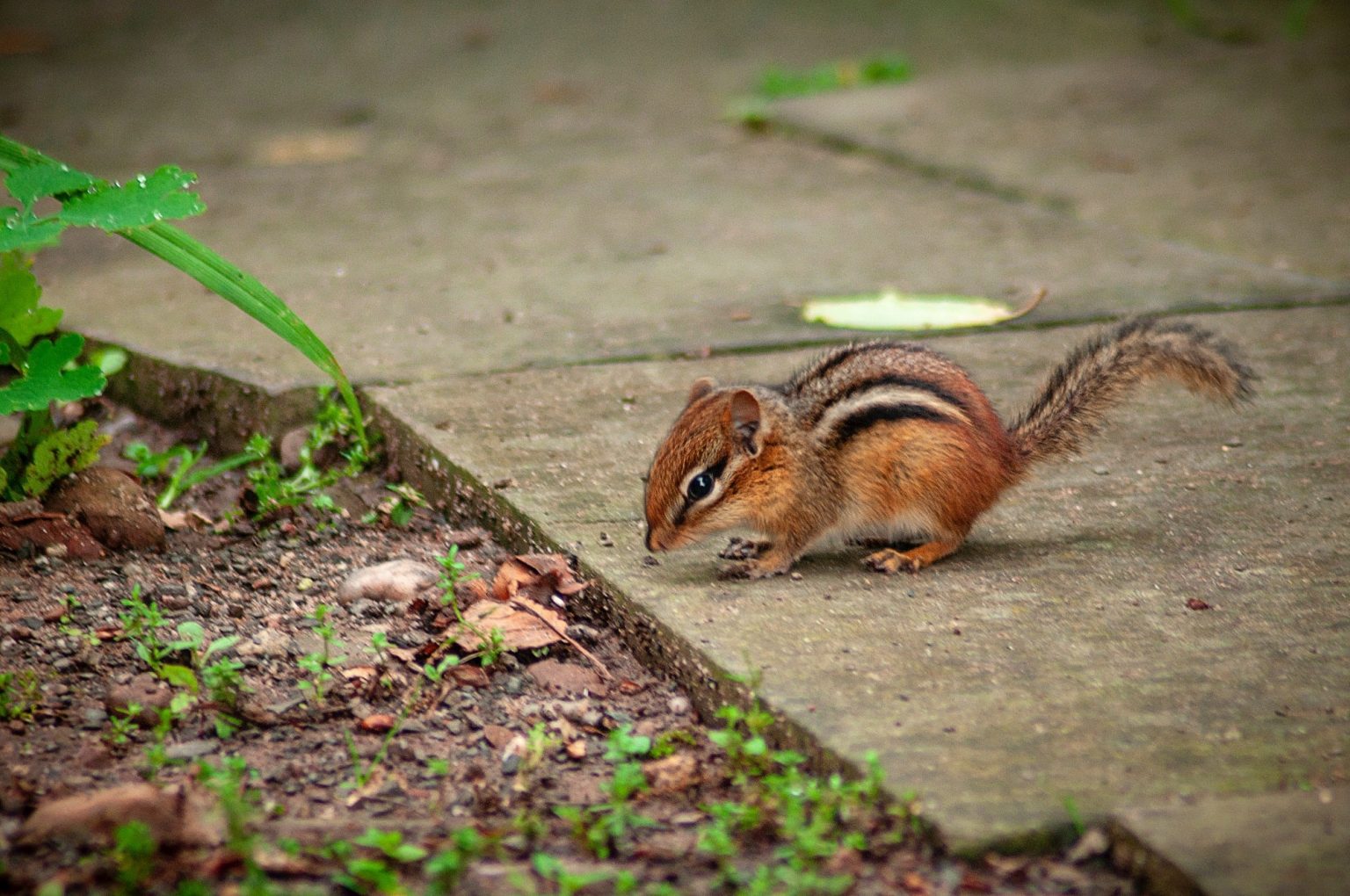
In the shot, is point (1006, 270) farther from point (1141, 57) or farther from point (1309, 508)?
point (1141, 57)

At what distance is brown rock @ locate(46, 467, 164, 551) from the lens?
373cm

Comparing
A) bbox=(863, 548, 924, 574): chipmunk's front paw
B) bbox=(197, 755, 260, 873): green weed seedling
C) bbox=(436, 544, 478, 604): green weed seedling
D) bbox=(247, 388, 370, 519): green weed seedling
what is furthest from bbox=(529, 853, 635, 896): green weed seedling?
bbox=(247, 388, 370, 519): green weed seedling

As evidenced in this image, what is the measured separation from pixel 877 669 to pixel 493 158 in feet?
16.3

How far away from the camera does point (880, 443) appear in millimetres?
3453

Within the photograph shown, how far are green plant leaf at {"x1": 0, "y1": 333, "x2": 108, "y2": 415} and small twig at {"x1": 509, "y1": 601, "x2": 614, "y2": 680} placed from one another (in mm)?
1030

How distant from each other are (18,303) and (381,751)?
1.57 m

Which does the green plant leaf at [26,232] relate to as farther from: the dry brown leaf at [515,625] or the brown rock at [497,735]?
the brown rock at [497,735]

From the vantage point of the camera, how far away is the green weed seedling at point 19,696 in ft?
9.55

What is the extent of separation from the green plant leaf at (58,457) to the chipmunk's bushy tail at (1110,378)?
2072mm

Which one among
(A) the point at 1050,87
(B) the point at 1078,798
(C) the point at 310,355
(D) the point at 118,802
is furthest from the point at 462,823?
(A) the point at 1050,87

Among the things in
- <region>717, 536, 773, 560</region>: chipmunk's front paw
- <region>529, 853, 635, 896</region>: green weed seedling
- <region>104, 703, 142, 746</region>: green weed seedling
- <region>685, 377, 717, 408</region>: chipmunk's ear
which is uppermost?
<region>685, 377, 717, 408</region>: chipmunk's ear

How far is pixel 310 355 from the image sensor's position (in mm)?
3688

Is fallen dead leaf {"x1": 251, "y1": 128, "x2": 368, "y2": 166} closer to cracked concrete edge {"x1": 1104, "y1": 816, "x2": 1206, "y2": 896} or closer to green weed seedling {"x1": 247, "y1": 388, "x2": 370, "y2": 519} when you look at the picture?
green weed seedling {"x1": 247, "y1": 388, "x2": 370, "y2": 519}

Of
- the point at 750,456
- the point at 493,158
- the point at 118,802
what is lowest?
the point at 118,802
